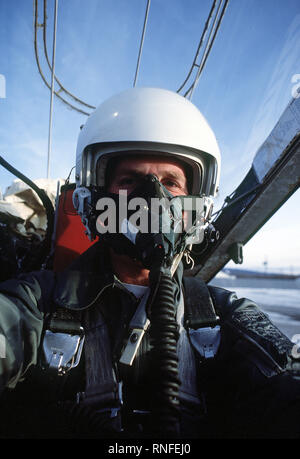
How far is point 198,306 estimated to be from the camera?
3.49 feet

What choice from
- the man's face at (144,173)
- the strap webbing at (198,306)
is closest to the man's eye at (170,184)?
the man's face at (144,173)

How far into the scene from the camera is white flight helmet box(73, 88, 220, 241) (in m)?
1.28

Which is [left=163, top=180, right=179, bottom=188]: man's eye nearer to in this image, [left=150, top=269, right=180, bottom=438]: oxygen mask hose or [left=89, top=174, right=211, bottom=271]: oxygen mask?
[left=89, top=174, right=211, bottom=271]: oxygen mask

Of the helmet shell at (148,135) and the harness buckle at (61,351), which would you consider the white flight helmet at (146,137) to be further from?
the harness buckle at (61,351)

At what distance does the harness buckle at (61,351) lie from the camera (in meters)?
0.87

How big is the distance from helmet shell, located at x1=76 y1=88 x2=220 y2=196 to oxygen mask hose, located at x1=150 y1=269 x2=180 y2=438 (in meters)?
0.79

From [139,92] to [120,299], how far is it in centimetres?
122

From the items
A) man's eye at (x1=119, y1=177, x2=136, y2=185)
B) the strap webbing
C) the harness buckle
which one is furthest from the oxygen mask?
the harness buckle

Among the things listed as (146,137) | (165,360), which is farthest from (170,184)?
(165,360)

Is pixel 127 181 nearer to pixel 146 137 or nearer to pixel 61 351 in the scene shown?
pixel 146 137

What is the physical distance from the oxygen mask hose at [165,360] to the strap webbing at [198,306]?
33cm

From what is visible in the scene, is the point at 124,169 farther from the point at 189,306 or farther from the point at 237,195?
the point at 237,195

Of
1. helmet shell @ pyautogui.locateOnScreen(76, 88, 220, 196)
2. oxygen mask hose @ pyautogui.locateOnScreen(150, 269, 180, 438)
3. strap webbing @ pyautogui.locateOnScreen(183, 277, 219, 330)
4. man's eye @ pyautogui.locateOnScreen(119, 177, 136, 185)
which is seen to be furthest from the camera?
helmet shell @ pyautogui.locateOnScreen(76, 88, 220, 196)

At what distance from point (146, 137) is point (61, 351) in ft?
3.45
